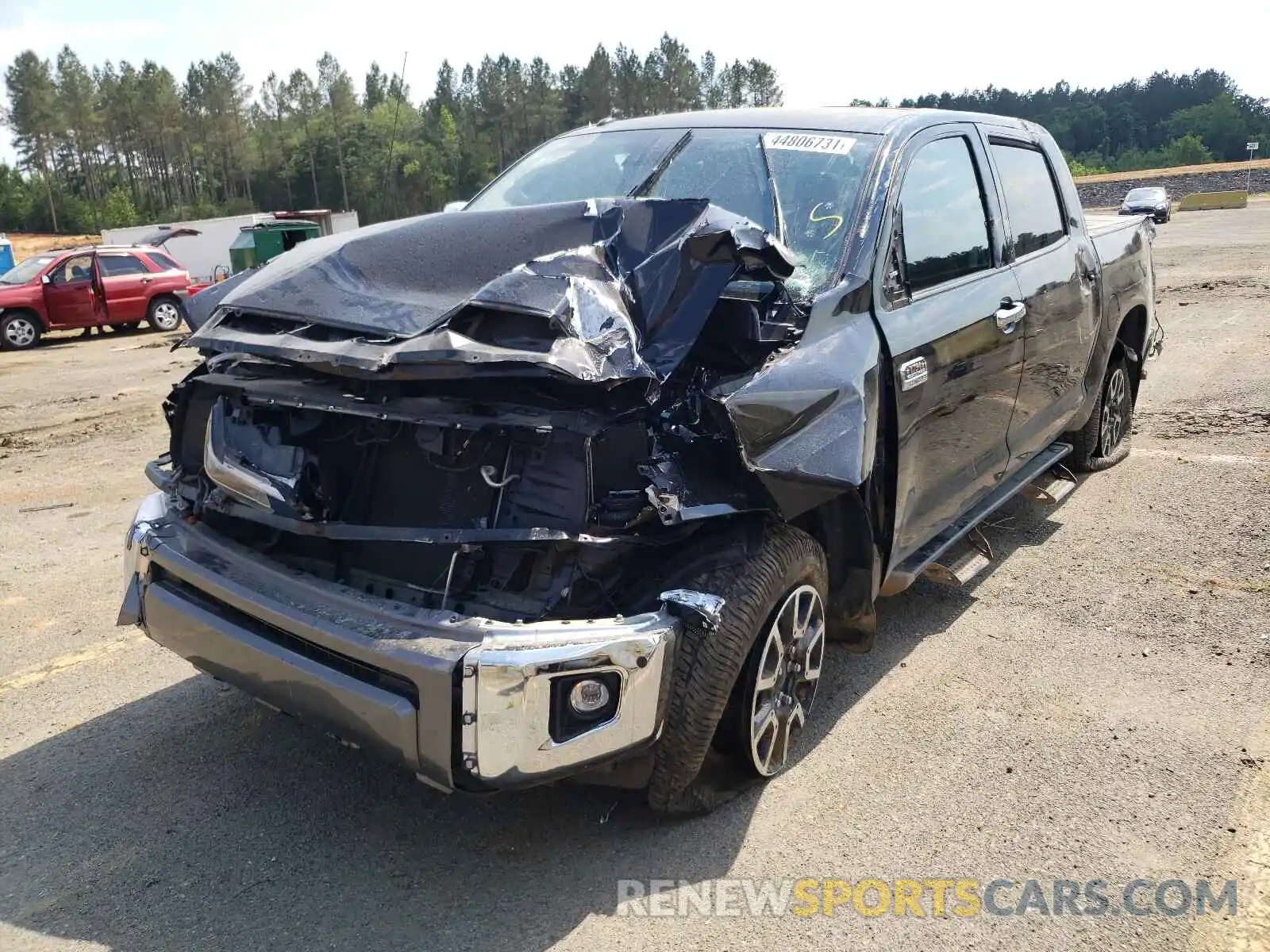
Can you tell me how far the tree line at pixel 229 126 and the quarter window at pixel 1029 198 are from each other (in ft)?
222

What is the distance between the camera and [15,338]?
53.0 feet

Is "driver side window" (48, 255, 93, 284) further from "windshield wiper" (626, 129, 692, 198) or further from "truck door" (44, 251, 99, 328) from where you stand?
"windshield wiper" (626, 129, 692, 198)

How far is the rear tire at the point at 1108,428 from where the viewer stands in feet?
20.0

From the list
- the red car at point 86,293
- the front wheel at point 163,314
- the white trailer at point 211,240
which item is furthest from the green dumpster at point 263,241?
the red car at point 86,293

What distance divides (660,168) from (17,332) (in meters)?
15.8

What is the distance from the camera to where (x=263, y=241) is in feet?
82.1

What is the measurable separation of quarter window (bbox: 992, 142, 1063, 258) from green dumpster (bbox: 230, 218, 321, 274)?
2251cm

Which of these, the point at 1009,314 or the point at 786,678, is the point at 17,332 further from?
the point at 786,678

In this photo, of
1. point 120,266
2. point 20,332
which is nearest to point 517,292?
point 20,332

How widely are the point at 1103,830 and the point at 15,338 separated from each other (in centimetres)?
1769

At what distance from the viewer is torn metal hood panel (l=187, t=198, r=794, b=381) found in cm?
263

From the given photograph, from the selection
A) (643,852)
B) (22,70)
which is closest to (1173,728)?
(643,852)

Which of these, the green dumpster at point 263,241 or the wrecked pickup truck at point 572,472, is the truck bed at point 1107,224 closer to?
the wrecked pickup truck at point 572,472

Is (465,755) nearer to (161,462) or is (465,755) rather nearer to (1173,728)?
(161,462)
